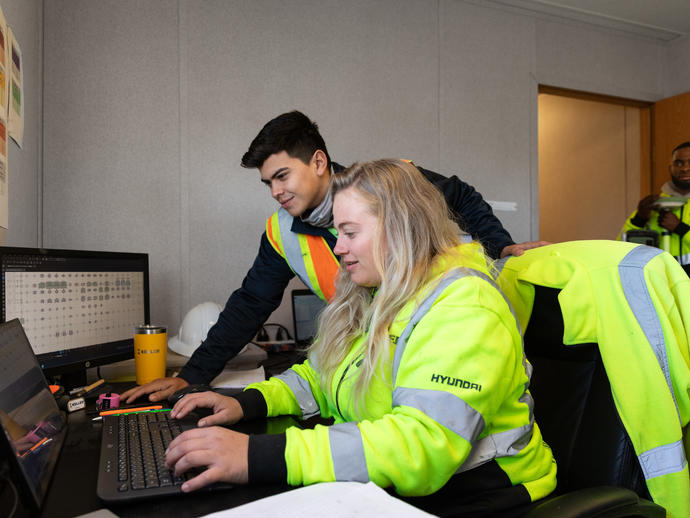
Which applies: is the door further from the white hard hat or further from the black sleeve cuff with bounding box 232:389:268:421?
the black sleeve cuff with bounding box 232:389:268:421

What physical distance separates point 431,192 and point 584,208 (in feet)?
12.9

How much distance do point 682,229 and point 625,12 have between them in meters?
1.39

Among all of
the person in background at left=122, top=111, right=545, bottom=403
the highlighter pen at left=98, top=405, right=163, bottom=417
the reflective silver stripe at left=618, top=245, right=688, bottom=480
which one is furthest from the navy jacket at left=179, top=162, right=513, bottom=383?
the reflective silver stripe at left=618, top=245, right=688, bottom=480

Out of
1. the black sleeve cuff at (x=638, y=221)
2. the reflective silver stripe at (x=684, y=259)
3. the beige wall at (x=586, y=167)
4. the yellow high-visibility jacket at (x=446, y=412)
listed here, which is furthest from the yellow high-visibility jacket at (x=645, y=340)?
the beige wall at (x=586, y=167)

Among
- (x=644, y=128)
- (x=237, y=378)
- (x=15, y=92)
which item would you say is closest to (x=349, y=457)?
(x=237, y=378)

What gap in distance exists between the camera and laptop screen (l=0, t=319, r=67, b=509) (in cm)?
63

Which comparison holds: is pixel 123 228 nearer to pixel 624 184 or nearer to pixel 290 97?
pixel 290 97

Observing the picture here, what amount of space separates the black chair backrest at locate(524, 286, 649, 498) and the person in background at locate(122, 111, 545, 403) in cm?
52

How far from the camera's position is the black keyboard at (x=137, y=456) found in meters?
0.68

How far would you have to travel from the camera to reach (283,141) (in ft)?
4.88

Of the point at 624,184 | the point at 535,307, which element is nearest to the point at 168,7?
the point at 535,307

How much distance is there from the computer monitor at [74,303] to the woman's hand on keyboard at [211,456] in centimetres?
64

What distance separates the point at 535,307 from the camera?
3.47 ft

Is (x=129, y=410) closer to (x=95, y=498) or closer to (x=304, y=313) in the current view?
(x=95, y=498)
